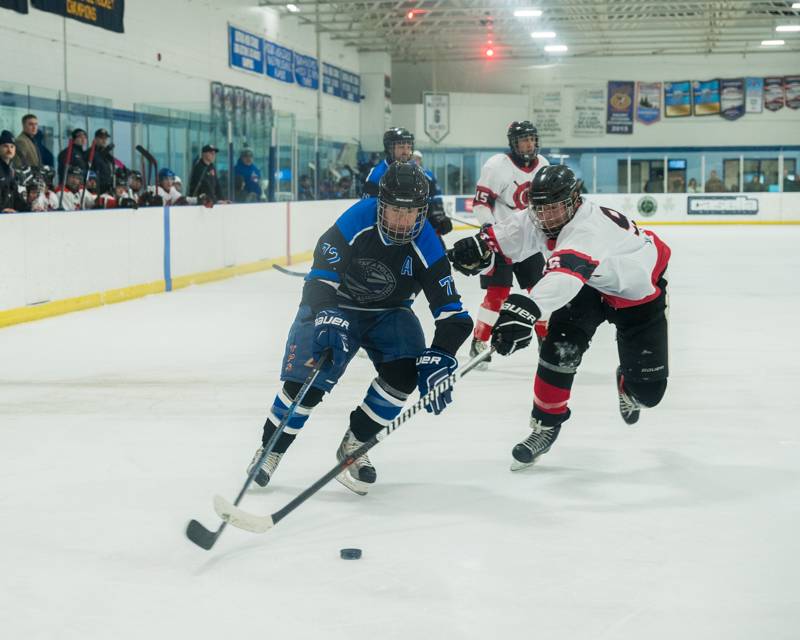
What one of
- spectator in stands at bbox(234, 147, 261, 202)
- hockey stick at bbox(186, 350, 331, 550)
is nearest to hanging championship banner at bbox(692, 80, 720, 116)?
spectator in stands at bbox(234, 147, 261, 202)

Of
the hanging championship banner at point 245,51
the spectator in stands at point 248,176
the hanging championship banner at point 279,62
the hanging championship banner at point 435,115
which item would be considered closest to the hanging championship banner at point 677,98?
the hanging championship banner at point 435,115

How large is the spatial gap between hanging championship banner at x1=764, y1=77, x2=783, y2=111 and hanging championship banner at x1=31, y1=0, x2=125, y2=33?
18.3 meters

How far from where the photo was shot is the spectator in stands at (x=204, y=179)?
10.4 m

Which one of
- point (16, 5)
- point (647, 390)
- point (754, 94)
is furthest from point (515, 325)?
point (754, 94)

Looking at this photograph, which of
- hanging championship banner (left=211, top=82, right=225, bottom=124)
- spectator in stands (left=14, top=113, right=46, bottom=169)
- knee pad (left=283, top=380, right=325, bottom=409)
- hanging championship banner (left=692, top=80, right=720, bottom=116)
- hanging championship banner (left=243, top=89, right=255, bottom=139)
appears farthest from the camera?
hanging championship banner (left=692, top=80, right=720, bottom=116)

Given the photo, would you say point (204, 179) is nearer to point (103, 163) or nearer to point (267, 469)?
point (103, 163)

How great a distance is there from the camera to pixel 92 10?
12.1 meters

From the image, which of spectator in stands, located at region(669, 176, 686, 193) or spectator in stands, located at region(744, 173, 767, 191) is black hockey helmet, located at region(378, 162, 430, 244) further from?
spectator in stands, located at region(744, 173, 767, 191)

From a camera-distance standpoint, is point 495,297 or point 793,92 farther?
point 793,92

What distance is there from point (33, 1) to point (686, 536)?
1003 centimetres

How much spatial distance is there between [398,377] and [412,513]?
0.39 m

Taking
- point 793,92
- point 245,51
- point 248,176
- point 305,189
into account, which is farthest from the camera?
point 793,92

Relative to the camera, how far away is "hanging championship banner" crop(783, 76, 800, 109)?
1045 inches

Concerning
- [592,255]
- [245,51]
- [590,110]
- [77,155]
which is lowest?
[592,255]
